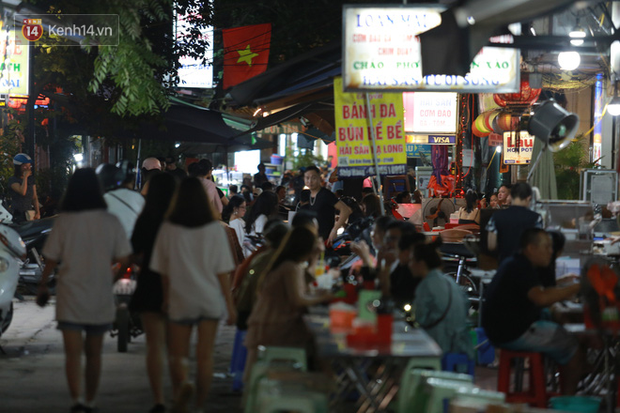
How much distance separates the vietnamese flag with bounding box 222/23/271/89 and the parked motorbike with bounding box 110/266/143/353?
28.5ft

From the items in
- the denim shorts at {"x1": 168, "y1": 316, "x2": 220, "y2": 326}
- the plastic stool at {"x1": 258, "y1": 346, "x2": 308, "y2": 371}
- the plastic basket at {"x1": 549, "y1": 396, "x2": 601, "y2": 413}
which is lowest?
the plastic basket at {"x1": 549, "y1": 396, "x2": 601, "y2": 413}

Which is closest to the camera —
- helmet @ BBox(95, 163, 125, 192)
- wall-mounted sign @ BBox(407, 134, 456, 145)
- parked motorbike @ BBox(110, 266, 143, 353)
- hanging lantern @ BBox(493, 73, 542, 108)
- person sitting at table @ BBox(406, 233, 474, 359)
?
person sitting at table @ BBox(406, 233, 474, 359)

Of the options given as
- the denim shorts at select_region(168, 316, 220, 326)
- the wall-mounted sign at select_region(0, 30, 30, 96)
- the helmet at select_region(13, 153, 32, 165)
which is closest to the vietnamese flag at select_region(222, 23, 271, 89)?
the helmet at select_region(13, 153, 32, 165)

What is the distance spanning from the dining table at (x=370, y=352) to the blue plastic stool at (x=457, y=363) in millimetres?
442

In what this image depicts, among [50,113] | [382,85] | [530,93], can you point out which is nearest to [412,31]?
[382,85]

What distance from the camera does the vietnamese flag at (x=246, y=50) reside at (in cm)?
1897

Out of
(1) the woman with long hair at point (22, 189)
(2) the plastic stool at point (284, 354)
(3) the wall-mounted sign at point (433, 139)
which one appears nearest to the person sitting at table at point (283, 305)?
(2) the plastic stool at point (284, 354)

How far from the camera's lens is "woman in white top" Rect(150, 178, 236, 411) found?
22.9ft

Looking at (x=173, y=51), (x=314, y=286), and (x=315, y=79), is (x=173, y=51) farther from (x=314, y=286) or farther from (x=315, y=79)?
(x=314, y=286)

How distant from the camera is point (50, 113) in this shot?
17984mm

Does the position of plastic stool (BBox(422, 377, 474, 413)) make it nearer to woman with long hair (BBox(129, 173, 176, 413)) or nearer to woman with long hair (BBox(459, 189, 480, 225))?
woman with long hair (BBox(129, 173, 176, 413))

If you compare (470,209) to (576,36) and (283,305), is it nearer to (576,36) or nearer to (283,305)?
(576,36)

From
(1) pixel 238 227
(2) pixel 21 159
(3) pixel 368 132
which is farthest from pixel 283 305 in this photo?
(2) pixel 21 159

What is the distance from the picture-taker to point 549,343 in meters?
7.48
